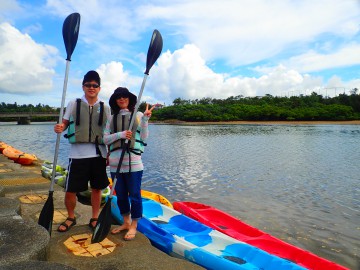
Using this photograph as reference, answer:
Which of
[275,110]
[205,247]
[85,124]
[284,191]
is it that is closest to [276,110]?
[275,110]

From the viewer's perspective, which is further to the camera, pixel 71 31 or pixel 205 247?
pixel 205 247

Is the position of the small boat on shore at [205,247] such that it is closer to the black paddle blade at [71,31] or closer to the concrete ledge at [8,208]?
the concrete ledge at [8,208]

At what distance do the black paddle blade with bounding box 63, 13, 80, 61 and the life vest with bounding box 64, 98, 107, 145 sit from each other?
835mm

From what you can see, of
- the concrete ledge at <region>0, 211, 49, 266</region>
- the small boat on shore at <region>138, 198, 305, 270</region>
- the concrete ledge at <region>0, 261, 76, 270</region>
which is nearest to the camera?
the concrete ledge at <region>0, 261, 76, 270</region>

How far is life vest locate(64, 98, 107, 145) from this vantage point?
4.07 meters

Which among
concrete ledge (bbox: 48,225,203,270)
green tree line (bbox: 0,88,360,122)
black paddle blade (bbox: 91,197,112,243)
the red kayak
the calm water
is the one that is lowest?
the calm water

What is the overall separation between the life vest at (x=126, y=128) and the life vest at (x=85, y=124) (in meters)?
0.24

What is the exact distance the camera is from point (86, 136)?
4.08 m

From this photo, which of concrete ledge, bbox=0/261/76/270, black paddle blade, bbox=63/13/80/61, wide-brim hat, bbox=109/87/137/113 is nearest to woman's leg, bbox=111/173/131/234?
wide-brim hat, bbox=109/87/137/113

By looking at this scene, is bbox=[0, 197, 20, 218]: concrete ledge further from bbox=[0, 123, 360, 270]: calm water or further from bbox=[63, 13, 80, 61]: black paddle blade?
bbox=[0, 123, 360, 270]: calm water

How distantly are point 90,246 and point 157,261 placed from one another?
0.88 metres

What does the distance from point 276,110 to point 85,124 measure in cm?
8751

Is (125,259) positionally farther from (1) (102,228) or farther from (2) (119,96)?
(2) (119,96)

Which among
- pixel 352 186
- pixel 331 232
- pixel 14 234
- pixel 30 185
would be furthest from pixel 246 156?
pixel 14 234
